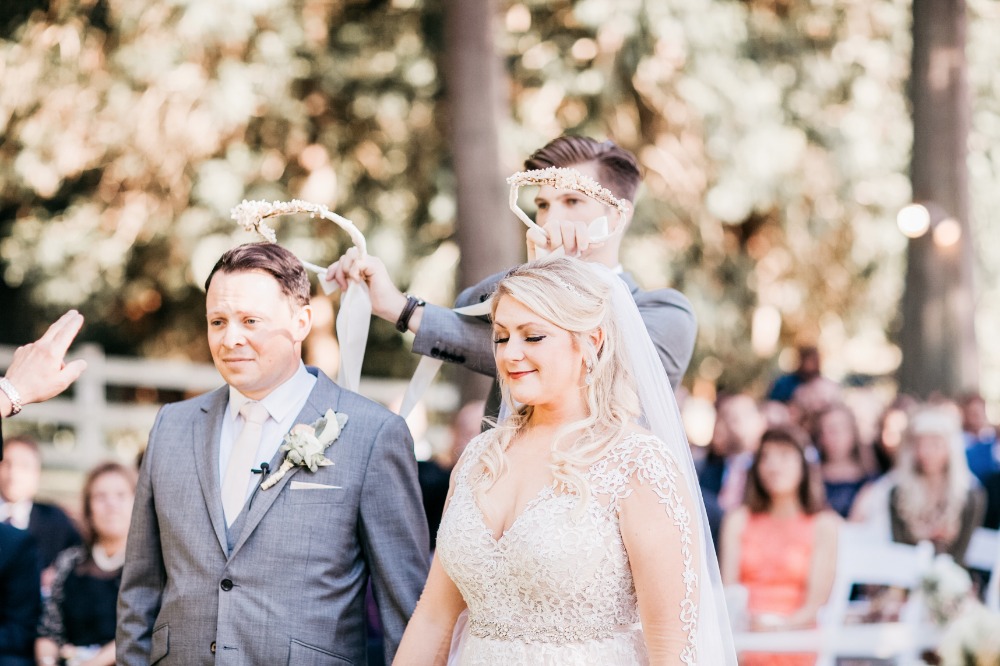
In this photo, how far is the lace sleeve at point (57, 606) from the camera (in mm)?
5703

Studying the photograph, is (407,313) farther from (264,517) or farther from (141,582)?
(141,582)

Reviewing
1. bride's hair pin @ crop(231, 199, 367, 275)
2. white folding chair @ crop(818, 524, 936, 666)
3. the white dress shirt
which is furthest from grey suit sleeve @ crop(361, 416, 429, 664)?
white folding chair @ crop(818, 524, 936, 666)

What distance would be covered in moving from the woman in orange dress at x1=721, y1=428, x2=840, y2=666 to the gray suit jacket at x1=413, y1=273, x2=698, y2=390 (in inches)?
113

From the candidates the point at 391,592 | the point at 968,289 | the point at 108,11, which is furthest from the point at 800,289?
the point at 391,592

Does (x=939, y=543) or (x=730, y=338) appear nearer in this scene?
(x=939, y=543)

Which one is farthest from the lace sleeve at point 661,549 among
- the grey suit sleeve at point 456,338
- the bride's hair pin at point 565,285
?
the grey suit sleeve at point 456,338

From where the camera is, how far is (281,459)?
341 centimetres

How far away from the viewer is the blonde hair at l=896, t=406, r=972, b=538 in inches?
302

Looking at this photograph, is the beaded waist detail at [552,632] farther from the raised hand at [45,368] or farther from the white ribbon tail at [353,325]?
the raised hand at [45,368]

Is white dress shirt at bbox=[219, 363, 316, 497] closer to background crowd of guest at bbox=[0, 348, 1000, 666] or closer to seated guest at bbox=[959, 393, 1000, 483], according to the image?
background crowd of guest at bbox=[0, 348, 1000, 666]

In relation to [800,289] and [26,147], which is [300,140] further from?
[800,289]

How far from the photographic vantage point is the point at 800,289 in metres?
14.5

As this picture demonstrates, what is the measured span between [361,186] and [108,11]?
2.86 m

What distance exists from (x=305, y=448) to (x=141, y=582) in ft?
2.07
